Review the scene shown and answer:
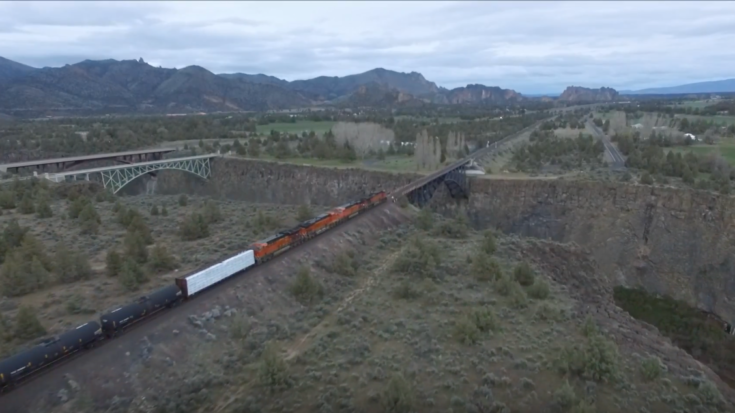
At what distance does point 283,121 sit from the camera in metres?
145

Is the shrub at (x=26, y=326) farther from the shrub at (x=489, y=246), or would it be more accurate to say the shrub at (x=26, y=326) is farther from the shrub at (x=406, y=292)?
the shrub at (x=489, y=246)

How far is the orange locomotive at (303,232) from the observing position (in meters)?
33.1

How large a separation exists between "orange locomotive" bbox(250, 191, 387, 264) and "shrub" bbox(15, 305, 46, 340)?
12.0m

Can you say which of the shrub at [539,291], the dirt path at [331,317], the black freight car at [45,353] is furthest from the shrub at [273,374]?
the shrub at [539,291]

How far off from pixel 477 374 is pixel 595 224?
37.5m

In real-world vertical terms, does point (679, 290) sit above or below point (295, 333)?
below

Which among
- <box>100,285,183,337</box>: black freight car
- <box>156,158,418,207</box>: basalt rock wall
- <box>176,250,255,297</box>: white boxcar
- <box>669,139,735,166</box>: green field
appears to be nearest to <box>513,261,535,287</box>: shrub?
<box>176,250,255,297</box>: white boxcar

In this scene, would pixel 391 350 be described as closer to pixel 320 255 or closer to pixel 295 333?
pixel 295 333

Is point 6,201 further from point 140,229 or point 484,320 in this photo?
point 484,320

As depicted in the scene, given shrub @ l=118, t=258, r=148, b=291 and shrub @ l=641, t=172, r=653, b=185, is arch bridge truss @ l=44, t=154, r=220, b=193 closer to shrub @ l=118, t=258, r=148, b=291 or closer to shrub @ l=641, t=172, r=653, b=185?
shrub @ l=118, t=258, r=148, b=291

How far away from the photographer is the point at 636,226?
5231 centimetres

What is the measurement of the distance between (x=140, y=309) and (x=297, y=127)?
109660 millimetres

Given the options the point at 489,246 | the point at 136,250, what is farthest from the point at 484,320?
the point at 136,250

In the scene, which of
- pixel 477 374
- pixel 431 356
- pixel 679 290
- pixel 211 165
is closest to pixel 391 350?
pixel 431 356
